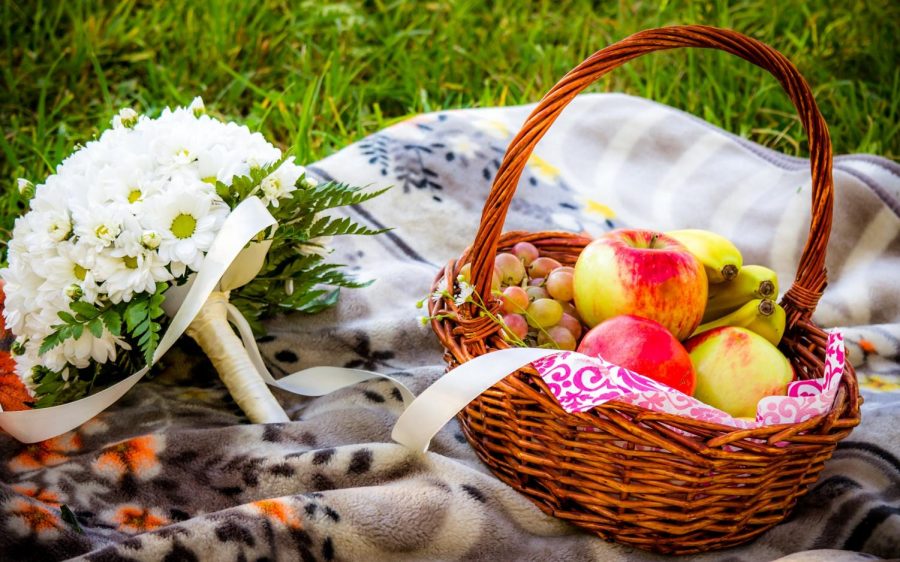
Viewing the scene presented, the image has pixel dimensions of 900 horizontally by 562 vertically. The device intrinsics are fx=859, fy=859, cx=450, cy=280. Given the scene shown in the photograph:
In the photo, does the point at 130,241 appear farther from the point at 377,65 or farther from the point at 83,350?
the point at 377,65

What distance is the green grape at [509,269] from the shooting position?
1176 mm

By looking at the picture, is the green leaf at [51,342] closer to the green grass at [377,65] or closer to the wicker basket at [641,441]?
the wicker basket at [641,441]

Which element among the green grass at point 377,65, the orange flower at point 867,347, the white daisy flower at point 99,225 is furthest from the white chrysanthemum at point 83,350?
the orange flower at point 867,347

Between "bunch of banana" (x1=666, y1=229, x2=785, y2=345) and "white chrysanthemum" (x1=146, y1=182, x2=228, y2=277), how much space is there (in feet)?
2.06

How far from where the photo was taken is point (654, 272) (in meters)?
1.06

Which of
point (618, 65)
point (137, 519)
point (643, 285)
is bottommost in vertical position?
point (137, 519)

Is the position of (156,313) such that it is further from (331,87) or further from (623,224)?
(331,87)

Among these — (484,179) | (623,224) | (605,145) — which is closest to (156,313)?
(484,179)

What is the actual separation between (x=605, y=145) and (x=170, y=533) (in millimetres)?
1325

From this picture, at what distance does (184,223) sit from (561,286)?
1.62ft

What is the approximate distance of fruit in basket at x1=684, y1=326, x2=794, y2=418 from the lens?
3.33 ft

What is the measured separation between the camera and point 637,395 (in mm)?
890

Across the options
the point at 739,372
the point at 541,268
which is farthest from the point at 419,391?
the point at 739,372

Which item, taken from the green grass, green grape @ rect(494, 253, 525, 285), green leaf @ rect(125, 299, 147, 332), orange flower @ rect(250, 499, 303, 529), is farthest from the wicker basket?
the green grass
